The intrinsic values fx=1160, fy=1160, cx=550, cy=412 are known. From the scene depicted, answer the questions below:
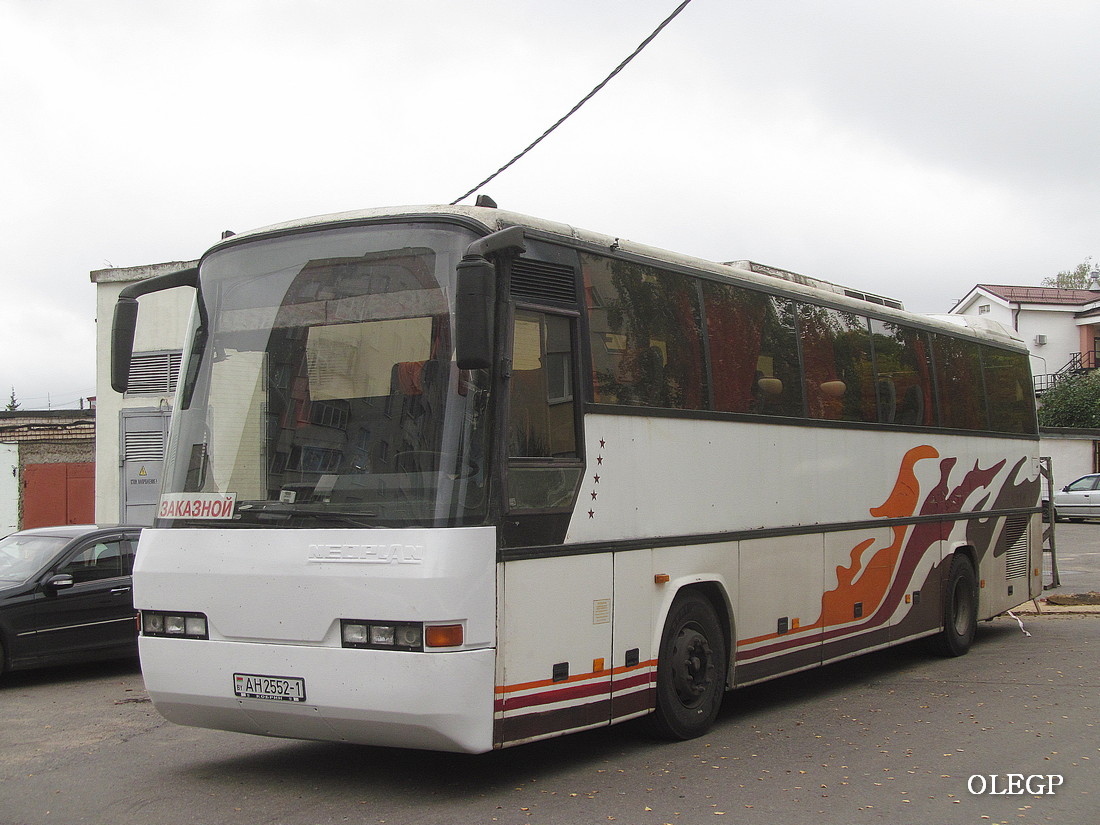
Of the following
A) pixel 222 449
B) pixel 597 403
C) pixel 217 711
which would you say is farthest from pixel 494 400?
pixel 217 711

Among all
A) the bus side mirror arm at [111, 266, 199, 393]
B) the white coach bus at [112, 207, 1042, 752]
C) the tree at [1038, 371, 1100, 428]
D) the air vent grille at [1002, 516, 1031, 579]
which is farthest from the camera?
the tree at [1038, 371, 1100, 428]

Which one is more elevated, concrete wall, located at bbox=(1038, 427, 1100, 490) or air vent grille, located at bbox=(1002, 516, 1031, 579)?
concrete wall, located at bbox=(1038, 427, 1100, 490)

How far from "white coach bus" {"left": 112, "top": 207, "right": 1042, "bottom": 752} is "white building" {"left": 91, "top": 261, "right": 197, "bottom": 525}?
44.7 ft

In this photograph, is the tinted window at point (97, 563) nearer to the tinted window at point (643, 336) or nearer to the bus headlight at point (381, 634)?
the bus headlight at point (381, 634)

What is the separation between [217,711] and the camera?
696cm

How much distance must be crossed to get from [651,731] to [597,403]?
2507 mm

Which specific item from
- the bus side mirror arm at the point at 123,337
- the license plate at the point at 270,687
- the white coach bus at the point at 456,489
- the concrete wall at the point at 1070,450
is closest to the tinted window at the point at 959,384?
the white coach bus at the point at 456,489

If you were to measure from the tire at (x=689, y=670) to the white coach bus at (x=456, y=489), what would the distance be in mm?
21

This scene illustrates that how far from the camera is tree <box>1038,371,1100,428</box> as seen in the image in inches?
1937

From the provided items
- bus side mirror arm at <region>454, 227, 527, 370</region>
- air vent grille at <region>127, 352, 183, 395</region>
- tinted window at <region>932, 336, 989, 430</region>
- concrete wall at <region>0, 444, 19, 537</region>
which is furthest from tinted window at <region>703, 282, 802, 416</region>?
concrete wall at <region>0, 444, 19, 537</region>

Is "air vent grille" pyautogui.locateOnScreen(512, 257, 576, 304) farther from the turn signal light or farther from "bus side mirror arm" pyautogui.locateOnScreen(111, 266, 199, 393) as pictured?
"bus side mirror arm" pyautogui.locateOnScreen(111, 266, 199, 393)

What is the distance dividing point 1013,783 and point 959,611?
6.47m

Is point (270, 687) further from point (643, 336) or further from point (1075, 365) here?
point (1075, 365)

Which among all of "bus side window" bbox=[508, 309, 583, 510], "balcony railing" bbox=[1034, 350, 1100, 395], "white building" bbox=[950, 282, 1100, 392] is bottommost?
"bus side window" bbox=[508, 309, 583, 510]
